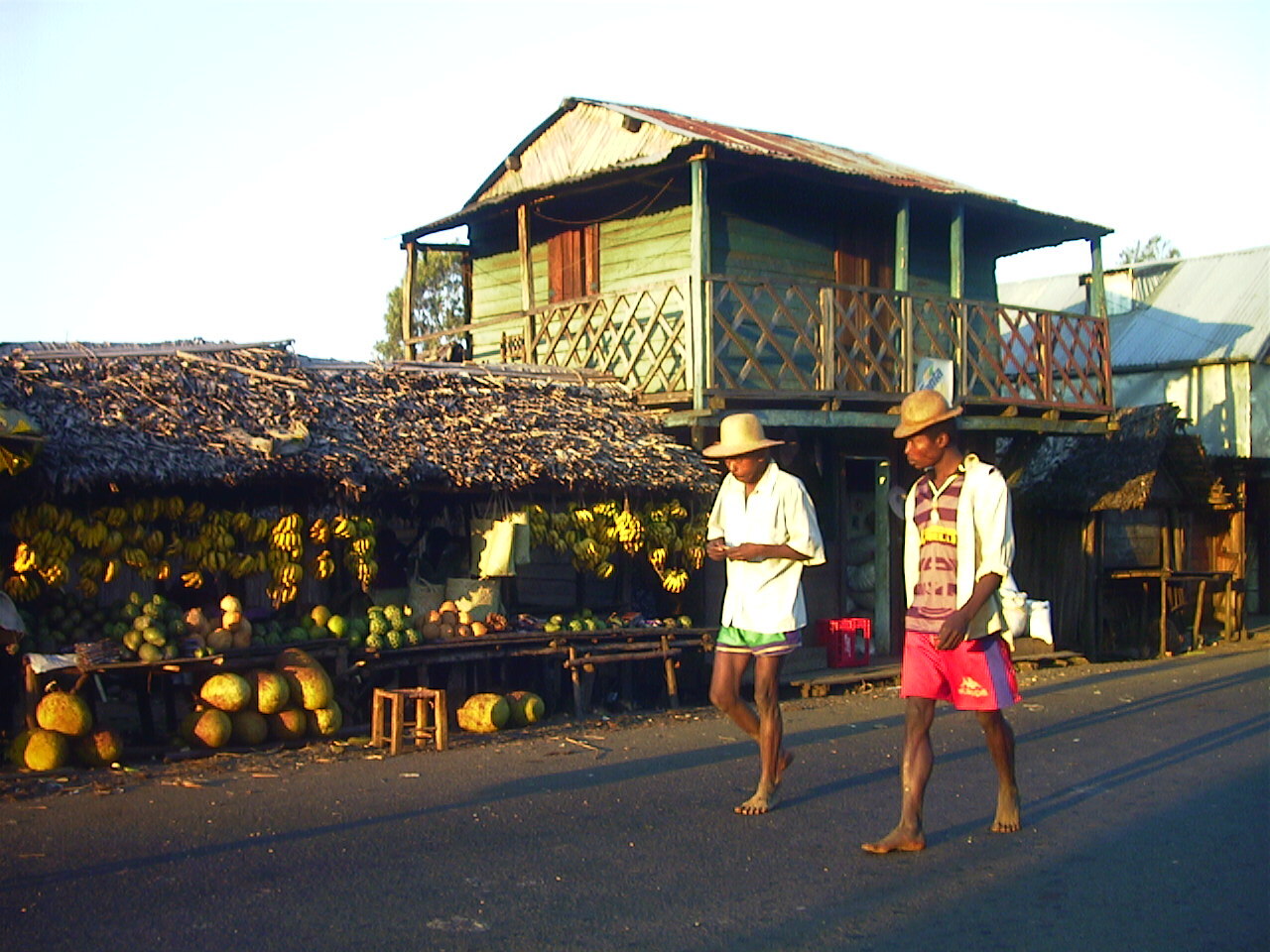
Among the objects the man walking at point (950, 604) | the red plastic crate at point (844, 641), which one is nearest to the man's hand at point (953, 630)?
the man walking at point (950, 604)

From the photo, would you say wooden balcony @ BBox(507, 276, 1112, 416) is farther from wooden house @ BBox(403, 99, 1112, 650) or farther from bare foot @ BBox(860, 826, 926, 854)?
bare foot @ BBox(860, 826, 926, 854)

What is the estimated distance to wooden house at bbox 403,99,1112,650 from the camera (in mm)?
13070

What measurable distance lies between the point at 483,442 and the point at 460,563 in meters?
1.20

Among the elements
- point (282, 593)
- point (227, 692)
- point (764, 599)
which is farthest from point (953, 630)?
point (282, 593)

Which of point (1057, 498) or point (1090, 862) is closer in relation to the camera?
point (1090, 862)

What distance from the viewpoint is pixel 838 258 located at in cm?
1591

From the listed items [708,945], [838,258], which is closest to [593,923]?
[708,945]

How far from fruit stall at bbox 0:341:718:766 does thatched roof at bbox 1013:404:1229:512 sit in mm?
6549

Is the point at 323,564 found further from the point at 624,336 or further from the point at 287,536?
the point at 624,336

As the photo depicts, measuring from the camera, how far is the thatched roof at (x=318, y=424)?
950cm

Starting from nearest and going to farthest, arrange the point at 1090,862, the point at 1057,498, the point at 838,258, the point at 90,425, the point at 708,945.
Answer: the point at 708,945
the point at 1090,862
the point at 90,425
the point at 838,258
the point at 1057,498

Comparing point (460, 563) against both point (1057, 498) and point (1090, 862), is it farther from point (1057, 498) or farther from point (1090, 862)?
point (1057, 498)

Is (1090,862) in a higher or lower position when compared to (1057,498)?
lower

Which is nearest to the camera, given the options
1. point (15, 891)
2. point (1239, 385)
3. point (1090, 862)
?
point (15, 891)
